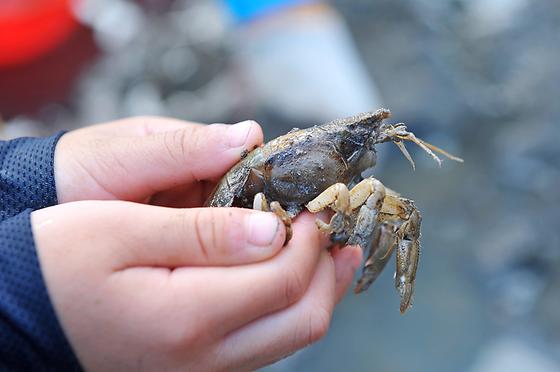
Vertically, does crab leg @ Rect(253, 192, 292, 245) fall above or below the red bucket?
below

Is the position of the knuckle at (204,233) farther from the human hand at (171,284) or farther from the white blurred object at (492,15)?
the white blurred object at (492,15)

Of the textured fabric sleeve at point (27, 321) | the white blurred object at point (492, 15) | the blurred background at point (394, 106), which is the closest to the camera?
the textured fabric sleeve at point (27, 321)

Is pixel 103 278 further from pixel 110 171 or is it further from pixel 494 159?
pixel 494 159

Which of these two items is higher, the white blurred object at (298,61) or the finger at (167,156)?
the finger at (167,156)

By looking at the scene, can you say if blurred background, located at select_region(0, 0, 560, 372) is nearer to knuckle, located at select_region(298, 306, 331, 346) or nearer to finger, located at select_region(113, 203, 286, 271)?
knuckle, located at select_region(298, 306, 331, 346)

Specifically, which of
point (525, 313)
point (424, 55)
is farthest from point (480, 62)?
point (525, 313)

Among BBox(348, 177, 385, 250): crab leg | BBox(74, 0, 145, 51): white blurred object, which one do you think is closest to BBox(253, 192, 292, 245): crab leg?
BBox(348, 177, 385, 250): crab leg

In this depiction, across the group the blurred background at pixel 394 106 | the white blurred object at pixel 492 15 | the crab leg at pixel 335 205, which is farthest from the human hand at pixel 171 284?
the white blurred object at pixel 492 15

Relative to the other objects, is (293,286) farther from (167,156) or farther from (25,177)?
(25,177)
